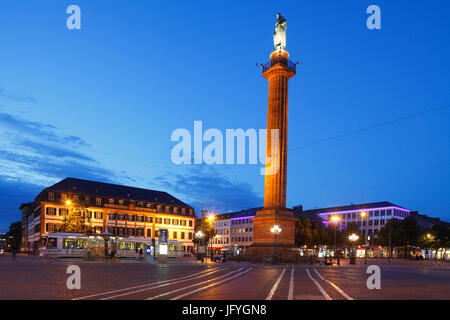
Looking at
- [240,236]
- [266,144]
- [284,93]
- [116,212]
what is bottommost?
[240,236]

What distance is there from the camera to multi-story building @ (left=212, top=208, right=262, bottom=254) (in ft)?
414

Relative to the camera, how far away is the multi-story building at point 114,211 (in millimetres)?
78750

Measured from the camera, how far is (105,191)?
89.8 metres

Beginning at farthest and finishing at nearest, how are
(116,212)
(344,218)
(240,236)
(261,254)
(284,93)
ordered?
(344,218), (240,236), (116,212), (284,93), (261,254)

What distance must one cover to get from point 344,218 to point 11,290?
147 m

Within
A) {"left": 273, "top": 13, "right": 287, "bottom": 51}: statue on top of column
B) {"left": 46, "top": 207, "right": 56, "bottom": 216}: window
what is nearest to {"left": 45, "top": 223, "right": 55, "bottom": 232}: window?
{"left": 46, "top": 207, "right": 56, "bottom": 216}: window

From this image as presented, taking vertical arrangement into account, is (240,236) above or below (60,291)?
below

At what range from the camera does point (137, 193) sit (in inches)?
3772

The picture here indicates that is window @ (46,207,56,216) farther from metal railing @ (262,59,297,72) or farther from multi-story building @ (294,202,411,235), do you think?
multi-story building @ (294,202,411,235)

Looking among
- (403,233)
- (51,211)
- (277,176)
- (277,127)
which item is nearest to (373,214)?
(403,233)

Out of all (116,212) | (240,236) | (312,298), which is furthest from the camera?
(240,236)
